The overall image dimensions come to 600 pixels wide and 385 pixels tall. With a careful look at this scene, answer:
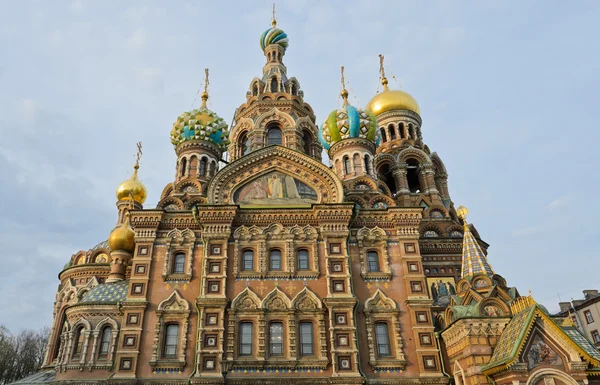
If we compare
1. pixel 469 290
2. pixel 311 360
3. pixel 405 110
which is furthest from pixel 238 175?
pixel 405 110

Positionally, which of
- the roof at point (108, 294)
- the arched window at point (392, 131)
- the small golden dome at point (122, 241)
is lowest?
the roof at point (108, 294)

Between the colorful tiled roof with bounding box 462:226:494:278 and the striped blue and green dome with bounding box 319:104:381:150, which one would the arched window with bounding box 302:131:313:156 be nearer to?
the striped blue and green dome with bounding box 319:104:381:150

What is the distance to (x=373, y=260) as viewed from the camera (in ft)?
53.2

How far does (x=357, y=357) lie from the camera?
46.5 feet

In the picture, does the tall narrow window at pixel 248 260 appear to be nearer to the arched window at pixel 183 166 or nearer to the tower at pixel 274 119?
the arched window at pixel 183 166

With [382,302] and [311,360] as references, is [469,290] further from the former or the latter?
[311,360]

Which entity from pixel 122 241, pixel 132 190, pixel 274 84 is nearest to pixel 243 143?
pixel 274 84

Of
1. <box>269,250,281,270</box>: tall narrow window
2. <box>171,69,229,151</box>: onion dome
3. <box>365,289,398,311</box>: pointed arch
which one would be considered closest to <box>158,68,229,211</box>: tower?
<box>171,69,229,151</box>: onion dome

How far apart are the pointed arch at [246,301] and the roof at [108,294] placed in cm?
435

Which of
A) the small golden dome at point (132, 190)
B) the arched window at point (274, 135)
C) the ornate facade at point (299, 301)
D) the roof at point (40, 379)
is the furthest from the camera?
the small golden dome at point (132, 190)

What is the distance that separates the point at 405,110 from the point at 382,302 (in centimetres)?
1405

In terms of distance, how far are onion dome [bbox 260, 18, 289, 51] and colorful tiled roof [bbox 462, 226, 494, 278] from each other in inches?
708

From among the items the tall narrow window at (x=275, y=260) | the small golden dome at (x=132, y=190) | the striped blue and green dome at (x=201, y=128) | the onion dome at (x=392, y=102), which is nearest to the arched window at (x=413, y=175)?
the onion dome at (x=392, y=102)

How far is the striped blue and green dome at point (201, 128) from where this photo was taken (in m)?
21.6
